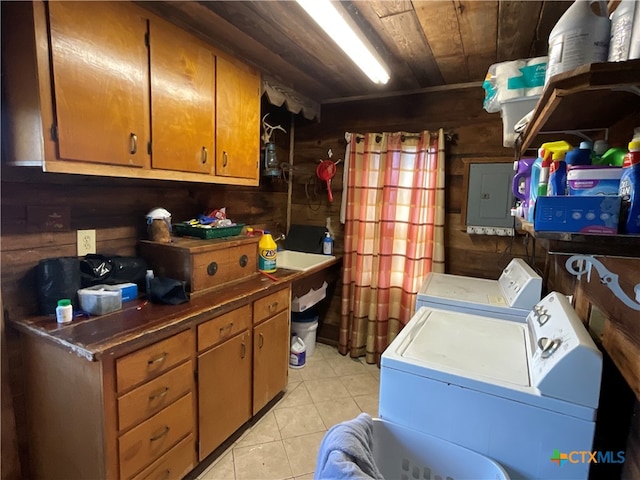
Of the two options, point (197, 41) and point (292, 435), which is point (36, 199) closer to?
point (197, 41)

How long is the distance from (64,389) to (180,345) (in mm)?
433

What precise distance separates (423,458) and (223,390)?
109 centimetres

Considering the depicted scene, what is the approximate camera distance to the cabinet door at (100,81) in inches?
48.1

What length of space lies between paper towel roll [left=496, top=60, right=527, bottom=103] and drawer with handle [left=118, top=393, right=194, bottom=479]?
1990 mm

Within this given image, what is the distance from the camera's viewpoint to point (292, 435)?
2.04m

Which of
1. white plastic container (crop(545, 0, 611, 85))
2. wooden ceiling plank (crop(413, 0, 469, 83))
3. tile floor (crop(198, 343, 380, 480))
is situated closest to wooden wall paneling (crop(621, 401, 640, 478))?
white plastic container (crop(545, 0, 611, 85))

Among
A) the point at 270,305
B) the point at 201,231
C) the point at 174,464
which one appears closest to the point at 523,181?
the point at 270,305

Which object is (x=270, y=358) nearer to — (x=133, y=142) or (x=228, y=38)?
(x=133, y=142)

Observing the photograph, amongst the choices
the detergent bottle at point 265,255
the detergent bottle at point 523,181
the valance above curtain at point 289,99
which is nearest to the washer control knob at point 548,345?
the detergent bottle at point 523,181

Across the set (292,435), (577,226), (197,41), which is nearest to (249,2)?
(197,41)

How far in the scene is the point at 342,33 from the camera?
Result: 151 centimetres

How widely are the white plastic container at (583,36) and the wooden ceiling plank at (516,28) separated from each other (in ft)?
2.79

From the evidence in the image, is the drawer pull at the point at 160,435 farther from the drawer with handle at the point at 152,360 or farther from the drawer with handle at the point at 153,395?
the drawer with handle at the point at 152,360

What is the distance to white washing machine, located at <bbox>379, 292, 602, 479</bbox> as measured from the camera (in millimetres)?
918
